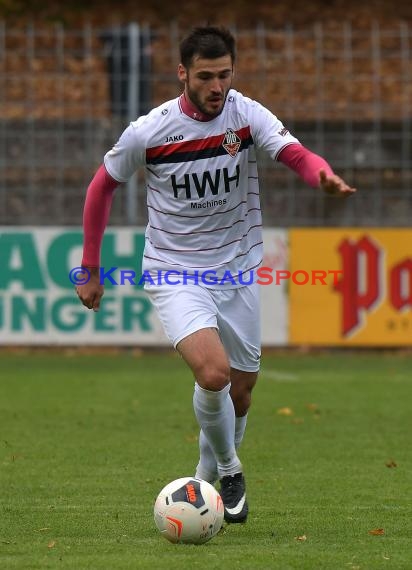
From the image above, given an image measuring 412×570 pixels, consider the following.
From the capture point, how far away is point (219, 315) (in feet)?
22.0

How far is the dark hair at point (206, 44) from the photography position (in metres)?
6.40

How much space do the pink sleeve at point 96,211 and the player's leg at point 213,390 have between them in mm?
709

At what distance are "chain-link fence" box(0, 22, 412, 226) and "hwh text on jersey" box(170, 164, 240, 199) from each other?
11412 millimetres

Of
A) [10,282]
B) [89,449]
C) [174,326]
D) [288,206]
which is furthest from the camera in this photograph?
[288,206]

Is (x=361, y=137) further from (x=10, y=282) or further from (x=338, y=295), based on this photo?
(x=10, y=282)

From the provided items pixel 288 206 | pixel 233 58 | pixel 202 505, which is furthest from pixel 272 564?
pixel 288 206

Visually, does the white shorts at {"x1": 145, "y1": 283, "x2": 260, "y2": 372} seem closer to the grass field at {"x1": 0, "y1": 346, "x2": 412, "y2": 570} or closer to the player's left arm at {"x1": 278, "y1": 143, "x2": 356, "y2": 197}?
the player's left arm at {"x1": 278, "y1": 143, "x2": 356, "y2": 197}

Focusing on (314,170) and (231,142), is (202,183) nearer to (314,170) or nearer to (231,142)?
(231,142)

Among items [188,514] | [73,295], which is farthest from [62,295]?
[188,514]

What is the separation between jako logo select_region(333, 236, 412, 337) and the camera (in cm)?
1720

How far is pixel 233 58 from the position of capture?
6.53 m

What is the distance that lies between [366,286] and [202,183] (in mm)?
10851

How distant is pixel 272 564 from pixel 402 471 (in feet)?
10.1

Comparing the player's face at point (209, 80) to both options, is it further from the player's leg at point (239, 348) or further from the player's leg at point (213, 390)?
the player's leg at point (213, 390)
